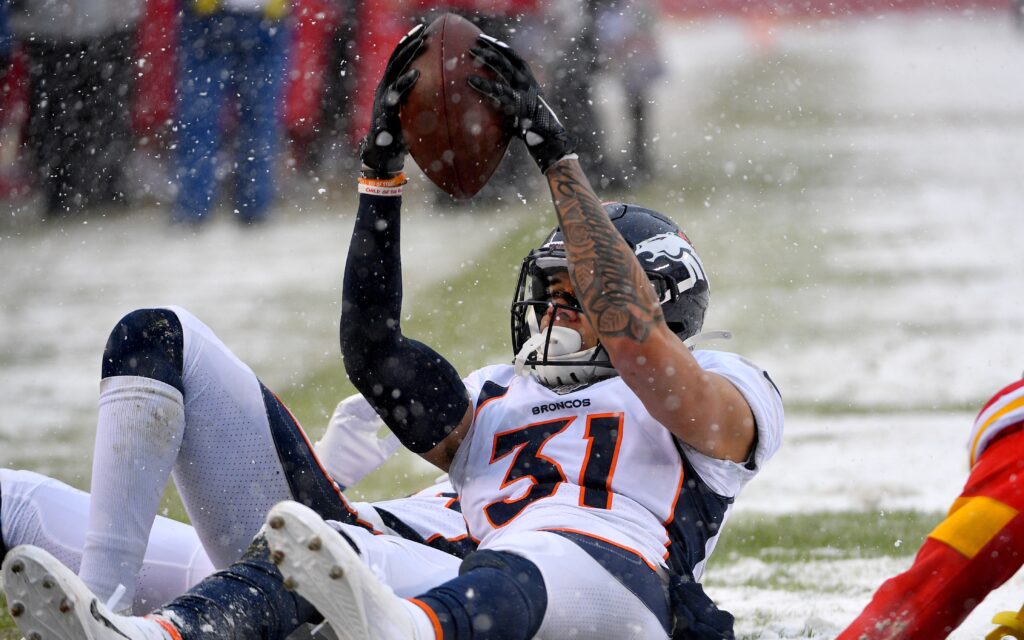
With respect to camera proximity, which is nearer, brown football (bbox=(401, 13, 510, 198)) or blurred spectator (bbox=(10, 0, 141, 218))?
brown football (bbox=(401, 13, 510, 198))

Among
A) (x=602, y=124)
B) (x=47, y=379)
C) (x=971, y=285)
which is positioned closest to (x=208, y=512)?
(x=47, y=379)

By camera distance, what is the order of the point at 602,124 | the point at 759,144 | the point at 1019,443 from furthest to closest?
the point at 759,144 < the point at 602,124 < the point at 1019,443

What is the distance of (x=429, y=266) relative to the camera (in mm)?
8438

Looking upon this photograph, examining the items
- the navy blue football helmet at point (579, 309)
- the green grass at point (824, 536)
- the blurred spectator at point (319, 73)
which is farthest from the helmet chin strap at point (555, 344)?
the blurred spectator at point (319, 73)

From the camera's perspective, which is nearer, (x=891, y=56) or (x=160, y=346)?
(x=160, y=346)

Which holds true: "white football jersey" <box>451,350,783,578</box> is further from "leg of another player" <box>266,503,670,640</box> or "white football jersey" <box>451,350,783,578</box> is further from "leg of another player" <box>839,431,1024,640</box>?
"leg of another player" <box>839,431,1024,640</box>

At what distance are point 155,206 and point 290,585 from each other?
887cm

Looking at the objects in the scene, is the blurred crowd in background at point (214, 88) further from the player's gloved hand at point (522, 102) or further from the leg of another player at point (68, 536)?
the player's gloved hand at point (522, 102)

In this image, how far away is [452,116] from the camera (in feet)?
7.29

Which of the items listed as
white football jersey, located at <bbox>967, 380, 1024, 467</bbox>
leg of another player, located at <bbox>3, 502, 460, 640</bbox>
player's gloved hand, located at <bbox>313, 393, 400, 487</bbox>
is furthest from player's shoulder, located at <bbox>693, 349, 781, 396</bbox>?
player's gloved hand, located at <bbox>313, 393, 400, 487</bbox>

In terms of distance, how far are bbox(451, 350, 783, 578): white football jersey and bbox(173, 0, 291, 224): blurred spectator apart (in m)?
6.53

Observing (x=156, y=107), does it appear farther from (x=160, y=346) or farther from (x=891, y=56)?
(x=891, y=56)

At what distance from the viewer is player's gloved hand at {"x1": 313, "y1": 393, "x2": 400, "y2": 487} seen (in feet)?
8.84

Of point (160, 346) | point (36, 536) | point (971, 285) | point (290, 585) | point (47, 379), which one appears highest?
point (160, 346)
